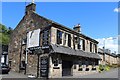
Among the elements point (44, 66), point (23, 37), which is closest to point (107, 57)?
point (23, 37)

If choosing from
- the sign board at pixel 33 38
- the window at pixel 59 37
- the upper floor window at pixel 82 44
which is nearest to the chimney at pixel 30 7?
the sign board at pixel 33 38

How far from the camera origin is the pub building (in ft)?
82.6

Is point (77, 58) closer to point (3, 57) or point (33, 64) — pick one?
point (33, 64)

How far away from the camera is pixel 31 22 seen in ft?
96.3

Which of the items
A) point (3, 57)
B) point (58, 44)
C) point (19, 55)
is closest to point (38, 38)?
point (58, 44)

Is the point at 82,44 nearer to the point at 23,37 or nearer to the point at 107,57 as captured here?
the point at 23,37

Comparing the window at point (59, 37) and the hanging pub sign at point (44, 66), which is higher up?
the window at point (59, 37)

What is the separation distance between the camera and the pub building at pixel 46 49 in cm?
2517

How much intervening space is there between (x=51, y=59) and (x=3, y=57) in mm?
15777

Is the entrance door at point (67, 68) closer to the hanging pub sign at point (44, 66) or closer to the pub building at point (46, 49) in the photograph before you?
the pub building at point (46, 49)

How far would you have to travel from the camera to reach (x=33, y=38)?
28.3 metres

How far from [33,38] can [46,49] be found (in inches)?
147

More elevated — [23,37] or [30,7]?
[30,7]

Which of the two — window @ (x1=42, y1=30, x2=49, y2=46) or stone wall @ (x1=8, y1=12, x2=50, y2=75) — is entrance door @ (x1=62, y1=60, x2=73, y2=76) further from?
stone wall @ (x1=8, y1=12, x2=50, y2=75)
